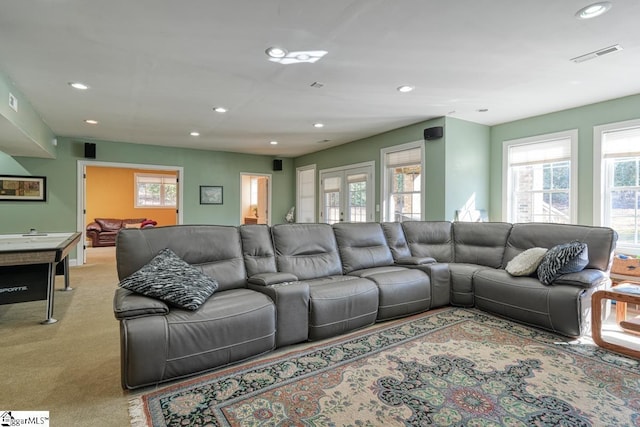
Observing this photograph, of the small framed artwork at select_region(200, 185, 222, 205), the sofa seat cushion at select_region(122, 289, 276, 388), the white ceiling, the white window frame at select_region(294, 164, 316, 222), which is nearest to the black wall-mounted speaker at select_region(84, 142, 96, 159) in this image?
the white ceiling

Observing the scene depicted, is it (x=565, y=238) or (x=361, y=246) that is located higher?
(x=565, y=238)

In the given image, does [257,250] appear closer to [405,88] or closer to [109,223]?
[405,88]

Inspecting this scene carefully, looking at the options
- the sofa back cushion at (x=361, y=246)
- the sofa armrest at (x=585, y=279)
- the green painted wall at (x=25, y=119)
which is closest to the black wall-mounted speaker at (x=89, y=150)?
the green painted wall at (x=25, y=119)

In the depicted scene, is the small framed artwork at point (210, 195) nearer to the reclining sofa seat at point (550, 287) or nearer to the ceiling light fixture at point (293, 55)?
the ceiling light fixture at point (293, 55)

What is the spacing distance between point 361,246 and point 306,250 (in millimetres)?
743

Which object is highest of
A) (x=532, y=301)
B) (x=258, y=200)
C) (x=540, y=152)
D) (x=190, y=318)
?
(x=540, y=152)

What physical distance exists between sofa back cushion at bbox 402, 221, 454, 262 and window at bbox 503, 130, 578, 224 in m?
1.68

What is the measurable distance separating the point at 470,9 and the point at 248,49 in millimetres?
1740

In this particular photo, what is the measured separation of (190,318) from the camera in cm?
216

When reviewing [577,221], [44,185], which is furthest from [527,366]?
[44,185]

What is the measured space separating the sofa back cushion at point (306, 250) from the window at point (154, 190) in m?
8.78

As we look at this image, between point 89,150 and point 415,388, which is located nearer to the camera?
point 415,388

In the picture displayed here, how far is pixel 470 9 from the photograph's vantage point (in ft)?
7.49

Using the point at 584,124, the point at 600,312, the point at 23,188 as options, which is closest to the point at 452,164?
the point at 584,124
